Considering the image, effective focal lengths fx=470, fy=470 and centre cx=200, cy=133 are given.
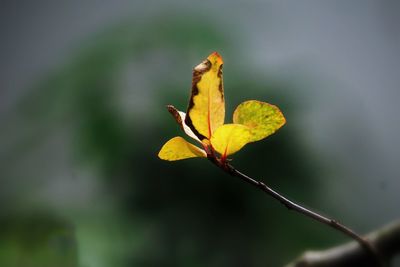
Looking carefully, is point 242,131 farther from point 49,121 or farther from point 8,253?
point 49,121

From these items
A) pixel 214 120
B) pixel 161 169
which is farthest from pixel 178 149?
pixel 161 169

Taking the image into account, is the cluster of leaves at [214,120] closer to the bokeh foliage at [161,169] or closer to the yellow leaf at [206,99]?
the yellow leaf at [206,99]

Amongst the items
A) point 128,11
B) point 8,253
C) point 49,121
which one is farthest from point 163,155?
point 128,11

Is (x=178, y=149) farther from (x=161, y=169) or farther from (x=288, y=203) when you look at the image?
(x=161, y=169)

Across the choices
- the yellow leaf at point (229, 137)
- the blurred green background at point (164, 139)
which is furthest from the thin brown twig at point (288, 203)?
the blurred green background at point (164, 139)

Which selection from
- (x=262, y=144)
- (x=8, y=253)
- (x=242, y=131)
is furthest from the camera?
(x=262, y=144)

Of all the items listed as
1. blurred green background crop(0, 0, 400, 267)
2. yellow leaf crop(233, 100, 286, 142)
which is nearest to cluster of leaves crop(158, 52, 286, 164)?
yellow leaf crop(233, 100, 286, 142)
